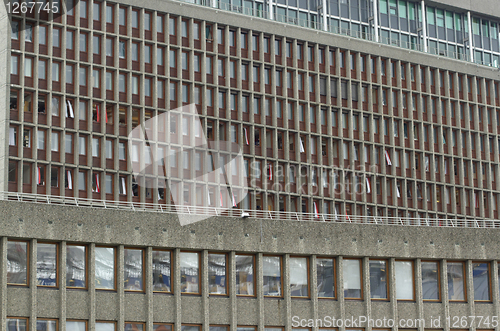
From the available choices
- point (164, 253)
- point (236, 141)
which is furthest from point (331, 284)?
point (236, 141)

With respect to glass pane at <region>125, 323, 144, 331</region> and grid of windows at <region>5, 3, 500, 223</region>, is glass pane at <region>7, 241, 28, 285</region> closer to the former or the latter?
glass pane at <region>125, 323, 144, 331</region>

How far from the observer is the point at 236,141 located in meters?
99.2

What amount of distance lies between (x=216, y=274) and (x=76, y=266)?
608cm

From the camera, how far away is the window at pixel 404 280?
50594mm

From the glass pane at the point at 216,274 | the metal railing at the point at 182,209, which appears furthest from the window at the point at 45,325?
the glass pane at the point at 216,274

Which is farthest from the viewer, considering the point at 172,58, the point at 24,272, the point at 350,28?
the point at 350,28

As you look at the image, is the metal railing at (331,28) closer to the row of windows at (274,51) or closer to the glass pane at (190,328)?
the row of windows at (274,51)

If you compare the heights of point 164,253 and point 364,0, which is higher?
point 364,0

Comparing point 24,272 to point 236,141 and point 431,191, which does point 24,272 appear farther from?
point 431,191

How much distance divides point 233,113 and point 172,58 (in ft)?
24.2

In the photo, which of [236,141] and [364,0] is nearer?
[236,141]

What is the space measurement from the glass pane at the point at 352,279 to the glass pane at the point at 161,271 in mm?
8029

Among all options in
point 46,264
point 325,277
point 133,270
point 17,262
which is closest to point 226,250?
point 133,270

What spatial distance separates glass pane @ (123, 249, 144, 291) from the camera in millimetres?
46188
